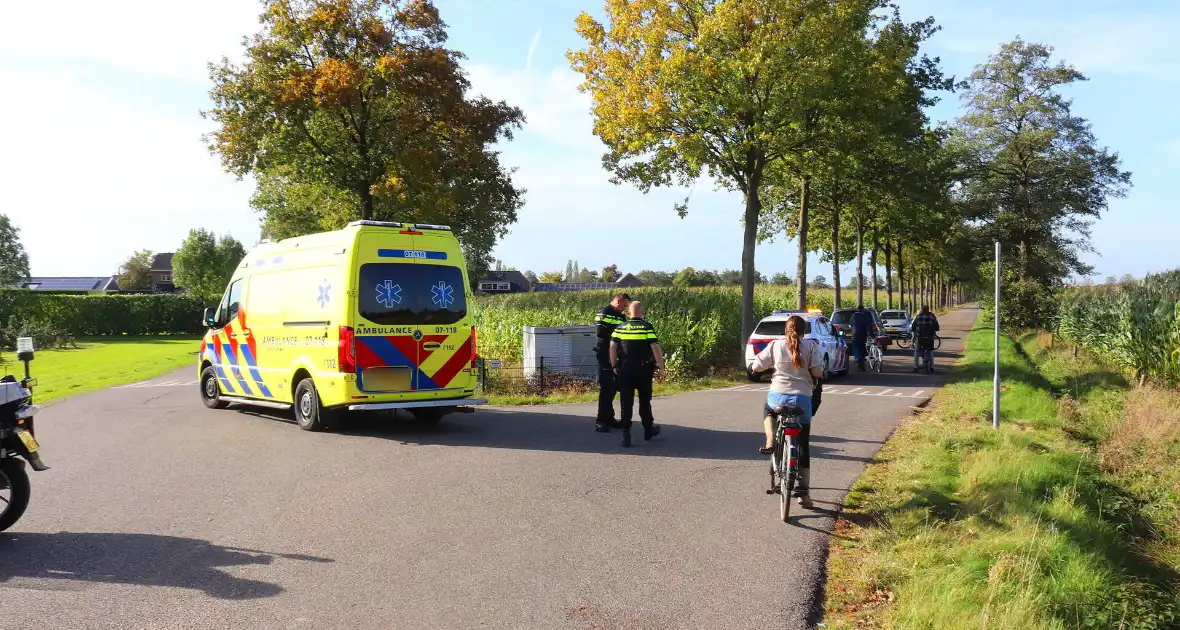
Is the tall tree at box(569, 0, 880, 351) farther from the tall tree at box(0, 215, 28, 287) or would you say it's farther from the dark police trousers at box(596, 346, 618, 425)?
the tall tree at box(0, 215, 28, 287)

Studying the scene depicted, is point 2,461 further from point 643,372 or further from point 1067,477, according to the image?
point 1067,477

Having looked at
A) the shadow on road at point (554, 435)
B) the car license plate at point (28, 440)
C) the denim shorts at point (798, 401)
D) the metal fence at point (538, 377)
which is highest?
the denim shorts at point (798, 401)

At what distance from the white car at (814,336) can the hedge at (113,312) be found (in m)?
32.9

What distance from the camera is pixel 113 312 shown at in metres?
45.2

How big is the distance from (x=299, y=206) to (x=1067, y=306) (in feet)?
90.4

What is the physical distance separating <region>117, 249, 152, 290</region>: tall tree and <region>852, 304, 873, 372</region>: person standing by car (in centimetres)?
12300

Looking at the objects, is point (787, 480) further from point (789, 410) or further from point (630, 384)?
point (630, 384)

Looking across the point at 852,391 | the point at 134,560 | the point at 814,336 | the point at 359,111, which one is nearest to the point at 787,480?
the point at 134,560

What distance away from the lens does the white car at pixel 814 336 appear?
1825 centimetres

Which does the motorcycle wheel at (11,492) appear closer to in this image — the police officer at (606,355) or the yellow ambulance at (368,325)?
the yellow ambulance at (368,325)

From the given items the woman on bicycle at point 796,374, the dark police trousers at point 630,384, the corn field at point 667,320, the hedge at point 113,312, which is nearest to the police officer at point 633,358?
the dark police trousers at point 630,384

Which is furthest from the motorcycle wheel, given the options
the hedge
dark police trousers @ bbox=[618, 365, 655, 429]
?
the hedge

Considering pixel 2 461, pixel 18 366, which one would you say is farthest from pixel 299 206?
pixel 2 461

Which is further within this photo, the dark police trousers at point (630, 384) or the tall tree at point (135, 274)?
the tall tree at point (135, 274)
